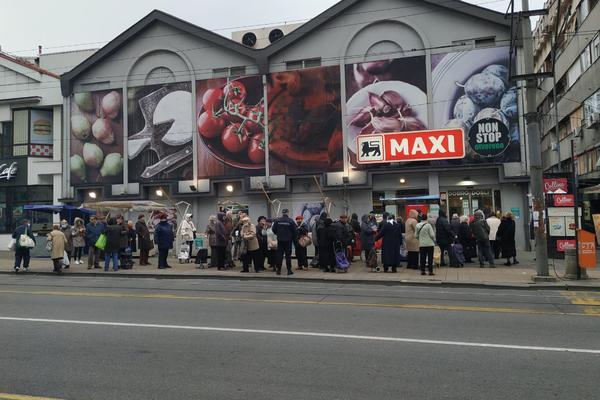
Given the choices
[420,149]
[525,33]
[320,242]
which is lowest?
[320,242]

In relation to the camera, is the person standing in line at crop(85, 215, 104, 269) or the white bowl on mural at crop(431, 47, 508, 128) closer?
the person standing in line at crop(85, 215, 104, 269)

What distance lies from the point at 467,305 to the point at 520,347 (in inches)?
127

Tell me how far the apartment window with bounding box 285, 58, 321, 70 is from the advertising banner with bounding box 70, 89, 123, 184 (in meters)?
8.91

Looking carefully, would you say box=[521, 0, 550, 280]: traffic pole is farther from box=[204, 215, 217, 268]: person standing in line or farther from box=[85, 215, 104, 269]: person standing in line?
box=[85, 215, 104, 269]: person standing in line

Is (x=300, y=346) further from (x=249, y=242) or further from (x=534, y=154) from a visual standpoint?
(x=534, y=154)

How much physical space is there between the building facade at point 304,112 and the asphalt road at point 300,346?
11405 mm

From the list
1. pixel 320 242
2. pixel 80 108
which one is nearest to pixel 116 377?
pixel 320 242

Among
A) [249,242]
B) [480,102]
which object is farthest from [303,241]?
[480,102]

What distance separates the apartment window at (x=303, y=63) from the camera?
78.5ft

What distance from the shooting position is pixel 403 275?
44.9 ft

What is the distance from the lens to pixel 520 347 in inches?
239

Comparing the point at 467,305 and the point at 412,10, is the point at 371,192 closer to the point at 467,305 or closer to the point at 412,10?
the point at 412,10

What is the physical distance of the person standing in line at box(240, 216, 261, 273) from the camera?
14428 millimetres

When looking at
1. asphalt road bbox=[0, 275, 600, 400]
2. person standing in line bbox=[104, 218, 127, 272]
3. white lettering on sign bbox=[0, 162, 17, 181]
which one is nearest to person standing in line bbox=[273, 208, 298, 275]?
asphalt road bbox=[0, 275, 600, 400]
